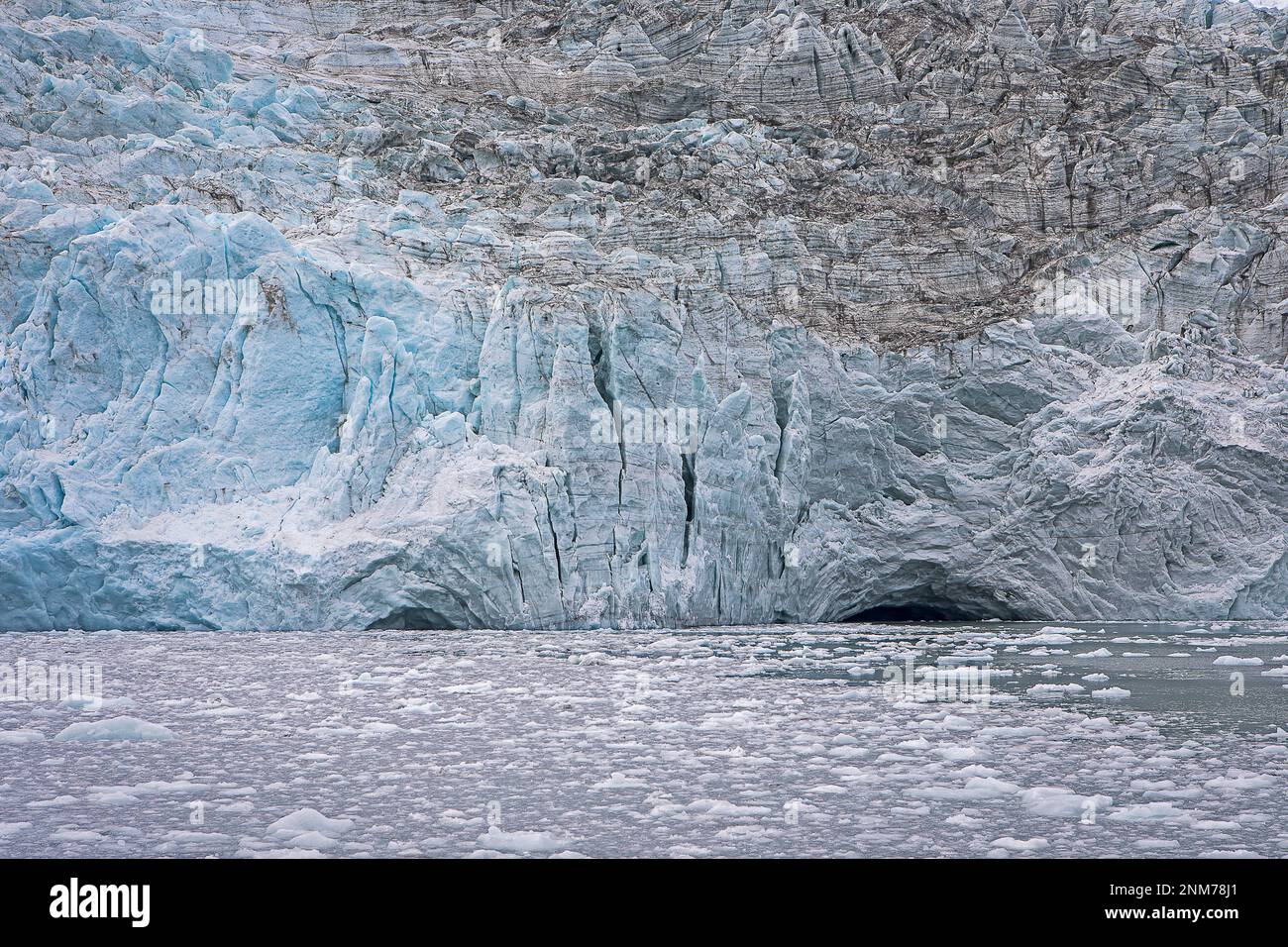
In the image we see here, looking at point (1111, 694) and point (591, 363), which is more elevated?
point (591, 363)

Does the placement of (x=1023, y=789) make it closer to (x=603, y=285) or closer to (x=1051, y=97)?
(x=603, y=285)

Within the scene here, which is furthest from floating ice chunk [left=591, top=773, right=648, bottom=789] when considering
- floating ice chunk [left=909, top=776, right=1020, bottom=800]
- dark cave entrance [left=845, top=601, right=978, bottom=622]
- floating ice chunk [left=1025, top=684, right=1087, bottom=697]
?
dark cave entrance [left=845, top=601, right=978, bottom=622]

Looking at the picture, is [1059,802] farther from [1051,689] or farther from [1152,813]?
[1051,689]

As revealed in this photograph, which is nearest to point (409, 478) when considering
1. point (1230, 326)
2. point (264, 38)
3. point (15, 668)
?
point (15, 668)

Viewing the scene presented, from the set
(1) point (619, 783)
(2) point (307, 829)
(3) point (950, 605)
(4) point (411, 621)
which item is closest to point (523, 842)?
(2) point (307, 829)

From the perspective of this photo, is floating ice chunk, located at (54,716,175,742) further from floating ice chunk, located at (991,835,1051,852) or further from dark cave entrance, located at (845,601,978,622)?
dark cave entrance, located at (845,601,978,622)

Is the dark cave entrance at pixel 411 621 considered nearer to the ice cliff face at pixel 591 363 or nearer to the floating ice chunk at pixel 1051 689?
the ice cliff face at pixel 591 363
